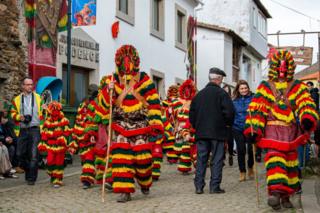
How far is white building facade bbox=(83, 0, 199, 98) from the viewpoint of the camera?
18.0 metres

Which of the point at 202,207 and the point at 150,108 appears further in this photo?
the point at 150,108

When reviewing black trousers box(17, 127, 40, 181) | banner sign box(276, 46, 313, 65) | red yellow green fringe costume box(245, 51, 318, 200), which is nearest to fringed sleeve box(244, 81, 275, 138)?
red yellow green fringe costume box(245, 51, 318, 200)

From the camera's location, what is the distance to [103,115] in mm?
8883

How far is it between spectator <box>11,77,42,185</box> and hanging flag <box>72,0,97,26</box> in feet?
16.9

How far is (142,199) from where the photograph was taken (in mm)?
8500

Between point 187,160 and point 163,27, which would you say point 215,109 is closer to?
point 187,160

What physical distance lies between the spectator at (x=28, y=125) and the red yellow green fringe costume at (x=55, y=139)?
32 centimetres

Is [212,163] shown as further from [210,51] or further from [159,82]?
[210,51]

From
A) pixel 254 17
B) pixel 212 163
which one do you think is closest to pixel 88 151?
pixel 212 163

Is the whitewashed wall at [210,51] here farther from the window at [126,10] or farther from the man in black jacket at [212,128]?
the man in black jacket at [212,128]

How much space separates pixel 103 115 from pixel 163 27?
1462cm

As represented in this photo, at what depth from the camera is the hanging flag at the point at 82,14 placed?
51.1 feet

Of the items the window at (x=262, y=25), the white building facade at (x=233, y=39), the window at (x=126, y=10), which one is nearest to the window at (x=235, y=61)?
the white building facade at (x=233, y=39)

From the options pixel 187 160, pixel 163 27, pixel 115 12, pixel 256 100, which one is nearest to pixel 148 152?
pixel 256 100
